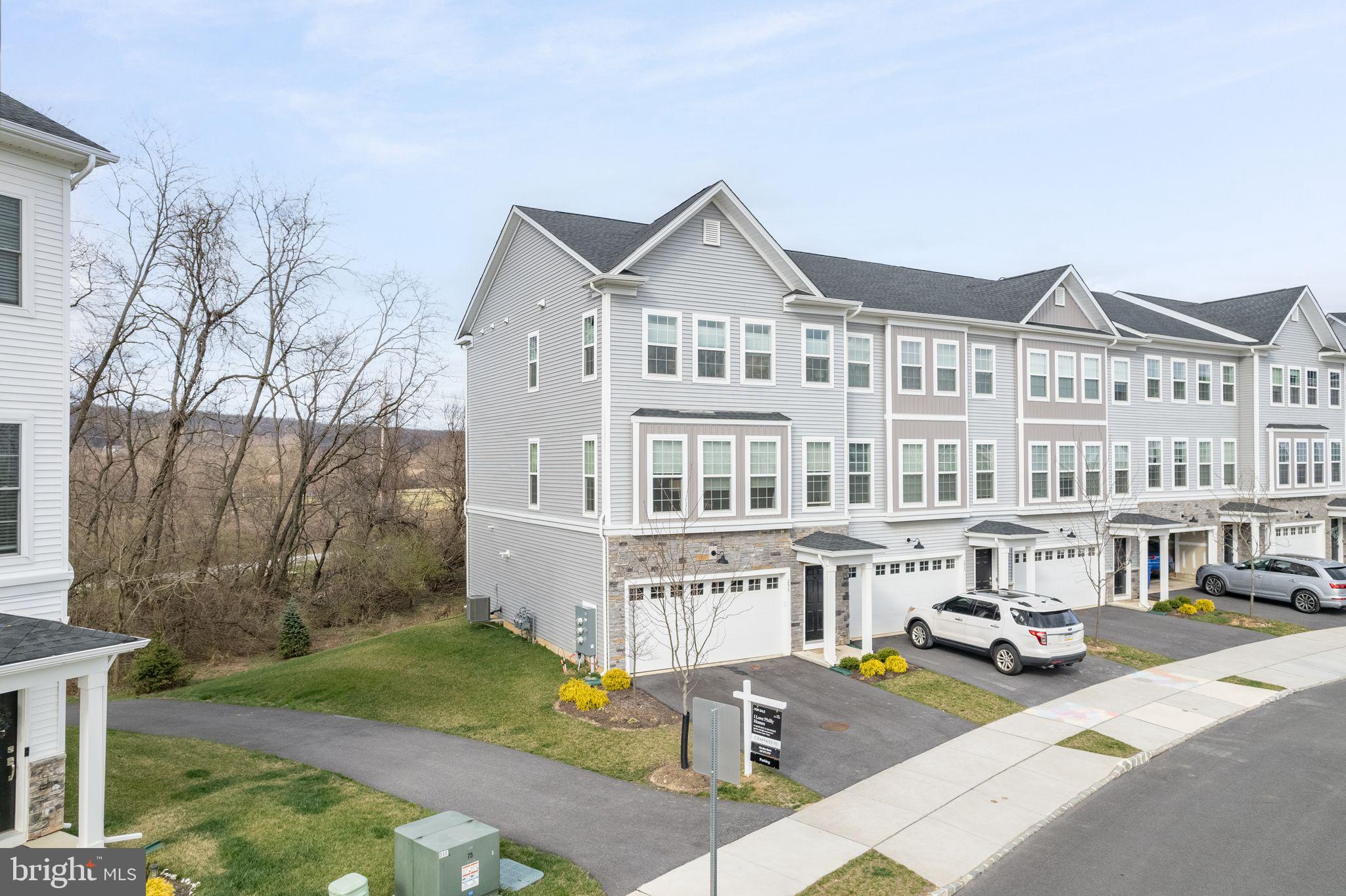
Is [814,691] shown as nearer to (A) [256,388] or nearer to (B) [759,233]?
(B) [759,233]

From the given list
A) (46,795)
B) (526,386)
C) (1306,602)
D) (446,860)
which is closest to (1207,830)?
(446,860)

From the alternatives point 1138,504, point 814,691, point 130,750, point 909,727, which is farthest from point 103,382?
point 1138,504

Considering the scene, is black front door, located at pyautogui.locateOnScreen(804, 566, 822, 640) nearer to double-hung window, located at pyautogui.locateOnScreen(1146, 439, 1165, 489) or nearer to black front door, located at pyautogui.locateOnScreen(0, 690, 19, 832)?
double-hung window, located at pyautogui.locateOnScreen(1146, 439, 1165, 489)

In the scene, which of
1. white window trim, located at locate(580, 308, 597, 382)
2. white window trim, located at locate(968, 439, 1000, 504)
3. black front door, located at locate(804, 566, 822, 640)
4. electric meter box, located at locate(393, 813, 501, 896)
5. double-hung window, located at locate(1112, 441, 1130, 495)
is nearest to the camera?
electric meter box, located at locate(393, 813, 501, 896)

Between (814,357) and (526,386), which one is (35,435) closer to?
(526,386)

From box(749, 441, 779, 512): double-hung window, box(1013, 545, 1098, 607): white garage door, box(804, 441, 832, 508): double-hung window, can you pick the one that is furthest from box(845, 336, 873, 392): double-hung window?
box(1013, 545, 1098, 607): white garage door

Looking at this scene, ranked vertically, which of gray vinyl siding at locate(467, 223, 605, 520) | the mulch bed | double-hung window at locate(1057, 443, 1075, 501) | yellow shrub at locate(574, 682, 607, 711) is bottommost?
the mulch bed

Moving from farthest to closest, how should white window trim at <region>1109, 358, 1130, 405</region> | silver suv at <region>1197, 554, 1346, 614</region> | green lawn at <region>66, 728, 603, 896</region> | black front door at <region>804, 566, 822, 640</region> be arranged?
white window trim at <region>1109, 358, 1130, 405</region> < silver suv at <region>1197, 554, 1346, 614</region> < black front door at <region>804, 566, 822, 640</region> < green lawn at <region>66, 728, 603, 896</region>
